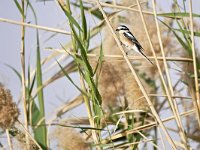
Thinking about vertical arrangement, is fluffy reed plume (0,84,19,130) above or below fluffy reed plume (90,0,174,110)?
below

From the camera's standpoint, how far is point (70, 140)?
201cm

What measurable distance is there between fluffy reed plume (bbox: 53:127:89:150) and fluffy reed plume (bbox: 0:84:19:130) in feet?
0.92

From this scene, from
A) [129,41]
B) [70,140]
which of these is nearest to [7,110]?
[70,140]

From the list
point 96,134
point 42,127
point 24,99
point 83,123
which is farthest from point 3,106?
point 83,123

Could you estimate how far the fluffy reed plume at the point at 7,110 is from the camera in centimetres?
173

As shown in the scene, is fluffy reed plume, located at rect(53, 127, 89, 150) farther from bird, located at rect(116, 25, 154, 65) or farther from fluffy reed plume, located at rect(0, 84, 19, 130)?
bird, located at rect(116, 25, 154, 65)

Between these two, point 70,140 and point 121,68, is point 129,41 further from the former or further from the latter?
point 70,140

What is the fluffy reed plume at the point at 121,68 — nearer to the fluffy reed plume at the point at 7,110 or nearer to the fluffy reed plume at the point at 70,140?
the fluffy reed plume at the point at 70,140

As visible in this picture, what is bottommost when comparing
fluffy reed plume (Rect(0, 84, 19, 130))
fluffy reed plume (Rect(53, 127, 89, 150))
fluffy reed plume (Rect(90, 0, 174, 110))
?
fluffy reed plume (Rect(53, 127, 89, 150))

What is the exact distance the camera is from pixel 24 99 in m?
1.82

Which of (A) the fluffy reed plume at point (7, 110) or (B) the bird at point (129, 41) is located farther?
(B) the bird at point (129, 41)

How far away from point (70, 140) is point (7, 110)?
36 centimetres

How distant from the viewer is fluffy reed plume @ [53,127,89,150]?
1.99m

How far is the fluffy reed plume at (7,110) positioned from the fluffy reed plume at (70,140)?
282mm
